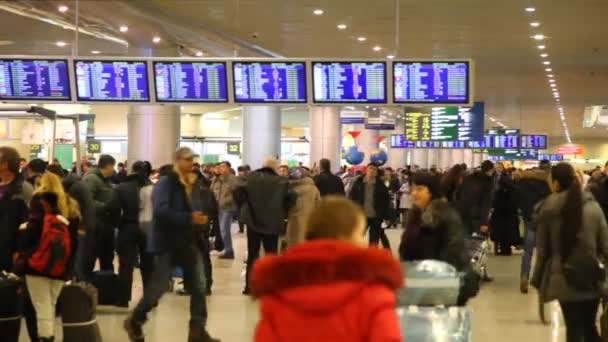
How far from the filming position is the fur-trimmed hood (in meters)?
3.28

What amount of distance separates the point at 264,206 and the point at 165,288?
3.21 metres

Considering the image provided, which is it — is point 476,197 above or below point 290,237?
above

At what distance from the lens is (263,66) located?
12.6 meters

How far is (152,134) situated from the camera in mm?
18734

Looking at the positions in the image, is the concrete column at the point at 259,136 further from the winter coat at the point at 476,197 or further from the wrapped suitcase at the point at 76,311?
the wrapped suitcase at the point at 76,311

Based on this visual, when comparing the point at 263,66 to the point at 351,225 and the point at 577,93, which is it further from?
the point at 577,93

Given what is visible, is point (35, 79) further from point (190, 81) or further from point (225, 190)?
point (225, 190)

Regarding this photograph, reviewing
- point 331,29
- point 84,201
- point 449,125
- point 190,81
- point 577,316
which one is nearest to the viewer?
point 577,316

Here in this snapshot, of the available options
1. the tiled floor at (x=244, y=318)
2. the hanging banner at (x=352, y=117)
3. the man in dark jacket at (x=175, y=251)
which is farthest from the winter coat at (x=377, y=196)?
the hanging banner at (x=352, y=117)

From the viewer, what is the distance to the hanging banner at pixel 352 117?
39.5 metres

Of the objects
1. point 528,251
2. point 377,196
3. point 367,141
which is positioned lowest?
point 528,251

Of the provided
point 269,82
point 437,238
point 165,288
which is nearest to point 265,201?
point 269,82

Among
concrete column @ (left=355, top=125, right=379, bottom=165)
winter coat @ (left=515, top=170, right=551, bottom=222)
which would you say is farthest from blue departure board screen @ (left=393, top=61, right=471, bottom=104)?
concrete column @ (left=355, top=125, right=379, bottom=165)

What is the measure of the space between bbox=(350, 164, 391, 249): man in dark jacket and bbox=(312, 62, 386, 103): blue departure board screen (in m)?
3.48
